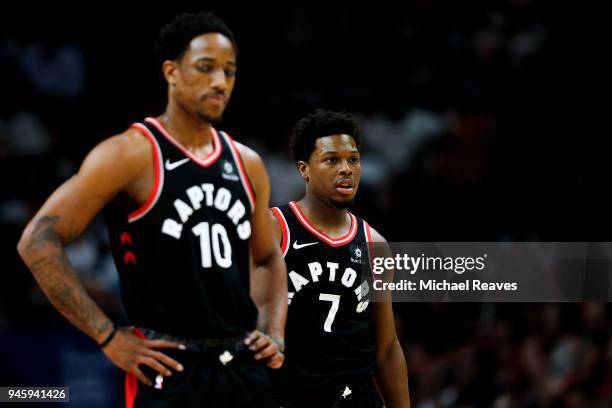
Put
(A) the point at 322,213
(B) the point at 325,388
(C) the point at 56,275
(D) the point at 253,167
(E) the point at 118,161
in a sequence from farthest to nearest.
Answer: (A) the point at 322,213 → (B) the point at 325,388 → (D) the point at 253,167 → (E) the point at 118,161 → (C) the point at 56,275

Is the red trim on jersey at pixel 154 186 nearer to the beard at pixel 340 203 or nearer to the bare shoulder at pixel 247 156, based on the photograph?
the bare shoulder at pixel 247 156

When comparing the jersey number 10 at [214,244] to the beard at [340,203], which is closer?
the jersey number 10 at [214,244]

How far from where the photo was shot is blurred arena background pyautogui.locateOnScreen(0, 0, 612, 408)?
8.08m

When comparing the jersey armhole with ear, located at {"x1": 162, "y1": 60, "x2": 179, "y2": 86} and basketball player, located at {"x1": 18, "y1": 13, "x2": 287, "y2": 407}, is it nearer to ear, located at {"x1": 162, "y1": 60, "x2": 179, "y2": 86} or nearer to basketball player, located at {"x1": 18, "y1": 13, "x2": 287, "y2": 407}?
basketball player, located at {"x1": 18, "y1": 13, "x2": 287, "y2": 407}

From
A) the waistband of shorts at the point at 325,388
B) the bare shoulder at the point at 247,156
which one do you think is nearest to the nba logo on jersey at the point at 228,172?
the bare shoulder at the point at 247,156

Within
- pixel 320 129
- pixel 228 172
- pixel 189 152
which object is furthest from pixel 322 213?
pixel 189 152

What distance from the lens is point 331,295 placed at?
5.03 meters

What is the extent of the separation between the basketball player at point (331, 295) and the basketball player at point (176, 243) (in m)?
0.97

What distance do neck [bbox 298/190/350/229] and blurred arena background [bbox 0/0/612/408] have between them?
313 cm

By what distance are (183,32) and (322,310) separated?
5.93 feet

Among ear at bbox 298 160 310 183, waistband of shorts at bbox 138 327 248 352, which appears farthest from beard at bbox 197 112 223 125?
ear at bbox 298 160 310 183

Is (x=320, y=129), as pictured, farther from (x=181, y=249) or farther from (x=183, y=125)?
(x=181, y=249)

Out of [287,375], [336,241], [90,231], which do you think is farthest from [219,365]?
[90,231]

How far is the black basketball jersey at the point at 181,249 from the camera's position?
12.2 feet
